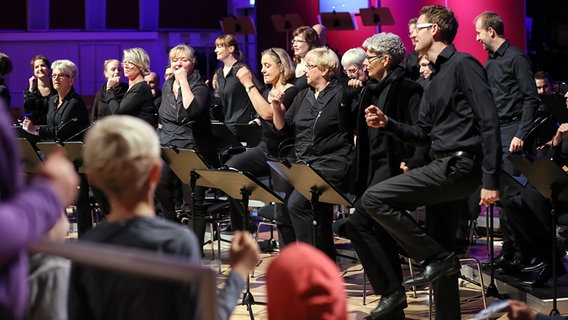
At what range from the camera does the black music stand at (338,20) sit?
47.3 feet

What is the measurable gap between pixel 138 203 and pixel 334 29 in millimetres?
12291

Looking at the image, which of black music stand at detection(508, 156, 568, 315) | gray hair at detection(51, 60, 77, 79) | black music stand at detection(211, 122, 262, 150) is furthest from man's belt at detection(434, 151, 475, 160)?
gray hair at detection(51, 60, 77, 79)

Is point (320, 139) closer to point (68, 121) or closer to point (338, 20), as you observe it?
point (68, 121)

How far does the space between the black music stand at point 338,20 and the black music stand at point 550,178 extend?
9.15m

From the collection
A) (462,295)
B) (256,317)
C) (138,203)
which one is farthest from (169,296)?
(462,295)

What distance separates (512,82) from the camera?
25.7 feet

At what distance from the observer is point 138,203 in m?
2.47

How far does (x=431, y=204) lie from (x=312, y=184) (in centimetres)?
86

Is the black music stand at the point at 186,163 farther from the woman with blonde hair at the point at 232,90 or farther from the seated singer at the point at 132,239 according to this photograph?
the seated singer at the point at 132,239

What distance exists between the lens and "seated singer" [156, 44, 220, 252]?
26.0ft

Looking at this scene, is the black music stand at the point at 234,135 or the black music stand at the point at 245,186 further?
the black music stand at the point at 234,135

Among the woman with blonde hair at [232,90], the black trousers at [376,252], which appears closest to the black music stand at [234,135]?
the woman with blonde hair at [232,90]

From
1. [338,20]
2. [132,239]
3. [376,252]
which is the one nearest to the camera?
[132,239]

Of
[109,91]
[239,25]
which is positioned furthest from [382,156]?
[239,25]
